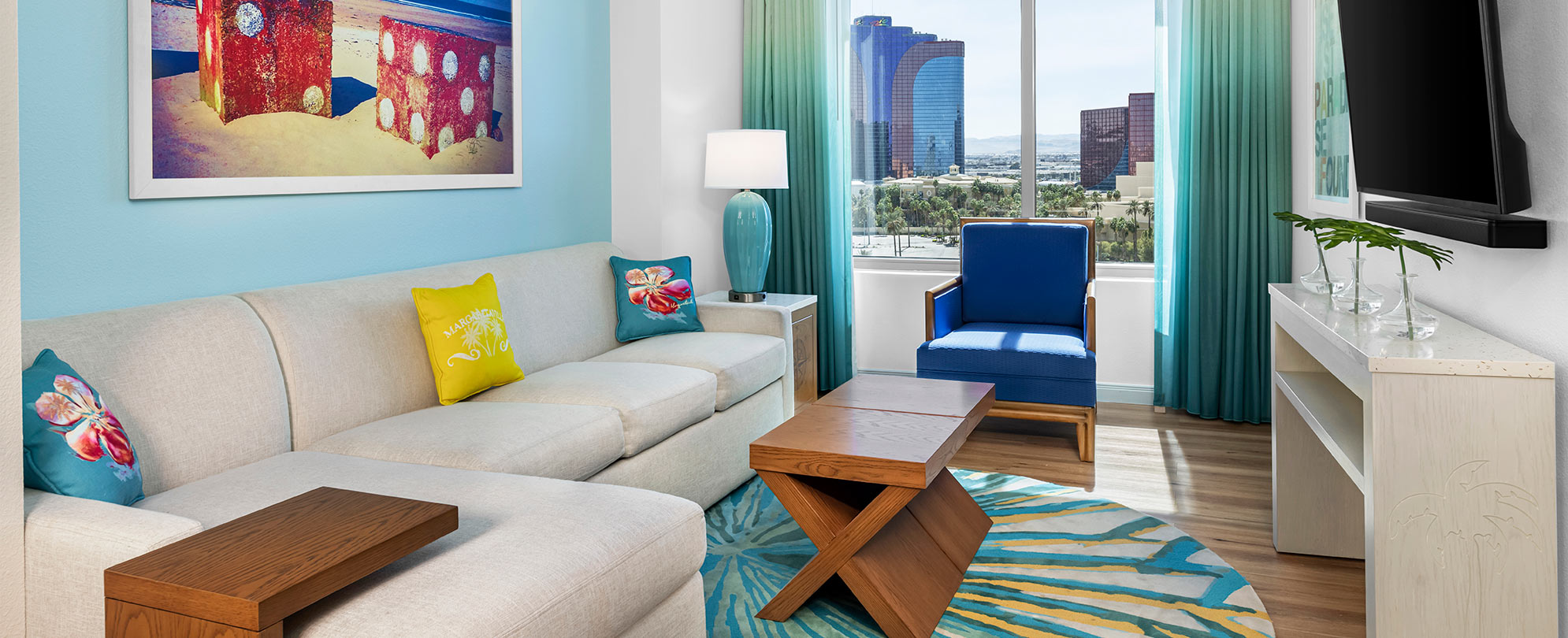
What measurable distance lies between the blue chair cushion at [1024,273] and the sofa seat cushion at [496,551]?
110 inches

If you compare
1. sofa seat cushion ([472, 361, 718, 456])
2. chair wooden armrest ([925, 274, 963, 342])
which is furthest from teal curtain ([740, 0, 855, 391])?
sofa seat cushion ([472, 361, 718, 456])

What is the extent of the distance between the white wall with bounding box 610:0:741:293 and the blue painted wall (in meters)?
0.53

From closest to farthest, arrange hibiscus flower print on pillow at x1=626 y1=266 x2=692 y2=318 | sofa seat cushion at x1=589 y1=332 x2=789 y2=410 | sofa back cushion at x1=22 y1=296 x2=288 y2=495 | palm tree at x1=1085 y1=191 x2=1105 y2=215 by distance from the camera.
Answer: sofa back cushion at x1=22 y1=296 x2=288 y2=495 < sofa seat cushion at x1=589 y1=332 x2=789 y2=410 < hibiscus flower print on pillow at x1=626 y1=266 x2=692 y2=318 < palm tree at x1=1085 y1=191 x2=1105 y2=215

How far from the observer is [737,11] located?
5.20m

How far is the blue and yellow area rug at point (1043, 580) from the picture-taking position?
241 centimetres

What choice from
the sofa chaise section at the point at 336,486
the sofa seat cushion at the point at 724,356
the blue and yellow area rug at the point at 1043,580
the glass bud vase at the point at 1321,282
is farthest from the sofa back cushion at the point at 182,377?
the glass bud vase at the point at 1321,282

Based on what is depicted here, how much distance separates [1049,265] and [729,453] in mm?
1886

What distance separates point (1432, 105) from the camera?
2.20m

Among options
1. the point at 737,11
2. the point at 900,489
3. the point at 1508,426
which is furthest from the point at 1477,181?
the point at 737,11

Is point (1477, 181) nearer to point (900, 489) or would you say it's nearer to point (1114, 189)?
point (900, 489)

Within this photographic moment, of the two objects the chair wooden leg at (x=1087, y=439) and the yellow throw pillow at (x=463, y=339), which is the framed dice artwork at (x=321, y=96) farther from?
the chair wooden leg at (x=1087, y=439)

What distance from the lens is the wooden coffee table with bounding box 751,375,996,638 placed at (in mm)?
2355

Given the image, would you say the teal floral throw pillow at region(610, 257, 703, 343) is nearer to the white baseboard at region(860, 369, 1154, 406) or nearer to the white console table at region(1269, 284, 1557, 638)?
the white baseboard at region(860, 369, 1154, 406)

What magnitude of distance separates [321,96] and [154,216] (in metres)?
0.66
